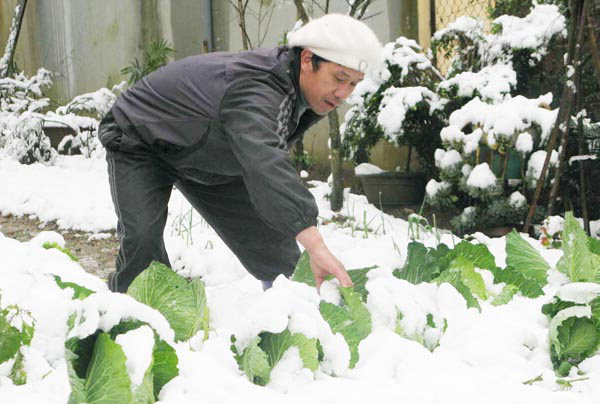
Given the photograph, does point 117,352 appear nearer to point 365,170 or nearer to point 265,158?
point 265,158

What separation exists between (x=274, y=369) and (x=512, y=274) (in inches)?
29.3

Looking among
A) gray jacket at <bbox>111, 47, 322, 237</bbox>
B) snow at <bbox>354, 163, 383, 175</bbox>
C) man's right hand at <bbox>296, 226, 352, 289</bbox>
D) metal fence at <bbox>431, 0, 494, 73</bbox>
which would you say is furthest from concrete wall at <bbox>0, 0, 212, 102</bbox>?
man's right hand at <bbox>296, 226, 352, 289</bbox>

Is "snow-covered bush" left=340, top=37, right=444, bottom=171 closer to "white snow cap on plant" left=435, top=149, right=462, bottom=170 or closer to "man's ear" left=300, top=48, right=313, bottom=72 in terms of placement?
"white snow cap on plant" left=435, top=149, right=462, bottom=170

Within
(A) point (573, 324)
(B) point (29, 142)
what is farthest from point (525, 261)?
(B) point (29, 142)

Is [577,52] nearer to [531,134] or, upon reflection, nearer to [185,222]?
[531,134]

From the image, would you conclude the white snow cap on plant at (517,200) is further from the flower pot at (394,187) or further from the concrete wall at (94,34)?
the concrete wall at (94,34)

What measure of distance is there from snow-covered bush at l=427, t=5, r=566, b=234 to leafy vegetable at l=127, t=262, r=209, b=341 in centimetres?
325

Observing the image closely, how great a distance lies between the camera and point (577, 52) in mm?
3873

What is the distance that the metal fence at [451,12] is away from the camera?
19.2 ft

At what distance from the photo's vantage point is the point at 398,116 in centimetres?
485

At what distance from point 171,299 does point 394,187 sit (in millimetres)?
4272

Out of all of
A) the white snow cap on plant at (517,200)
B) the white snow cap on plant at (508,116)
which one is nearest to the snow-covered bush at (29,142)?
the white snow cap on plant at (508,116)

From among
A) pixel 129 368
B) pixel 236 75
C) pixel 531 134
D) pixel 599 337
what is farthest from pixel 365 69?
pixel 531 134

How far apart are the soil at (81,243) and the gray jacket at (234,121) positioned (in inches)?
69.2
